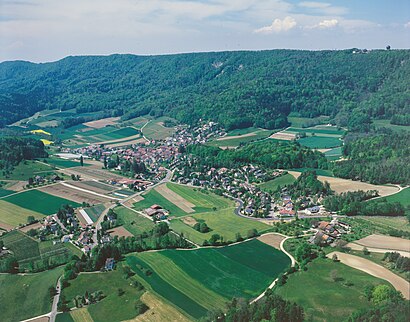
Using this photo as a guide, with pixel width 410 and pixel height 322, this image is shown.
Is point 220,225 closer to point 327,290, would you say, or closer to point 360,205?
point 360,205

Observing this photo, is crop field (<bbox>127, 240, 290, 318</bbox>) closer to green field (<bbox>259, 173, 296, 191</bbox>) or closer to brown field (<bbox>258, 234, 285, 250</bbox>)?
brown field (<bbox>258, 234, 285, 250</bbox>)

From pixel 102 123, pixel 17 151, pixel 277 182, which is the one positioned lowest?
pixel 277 182

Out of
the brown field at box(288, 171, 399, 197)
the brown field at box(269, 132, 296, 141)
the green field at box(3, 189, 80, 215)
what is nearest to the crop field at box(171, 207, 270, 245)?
the brown field at box(288, 171, 399, 197)

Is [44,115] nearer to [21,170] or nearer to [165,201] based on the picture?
[21,170]

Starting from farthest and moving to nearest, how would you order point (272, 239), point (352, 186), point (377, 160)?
point (377, 160)
point (352, 186)
point (272, 239)

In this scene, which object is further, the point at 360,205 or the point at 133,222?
the point at 133,222

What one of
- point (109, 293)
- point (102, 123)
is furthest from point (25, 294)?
point (102, 123)

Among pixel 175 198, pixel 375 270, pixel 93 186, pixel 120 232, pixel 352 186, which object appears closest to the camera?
pixel 375 270

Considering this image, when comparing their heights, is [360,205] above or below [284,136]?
below
